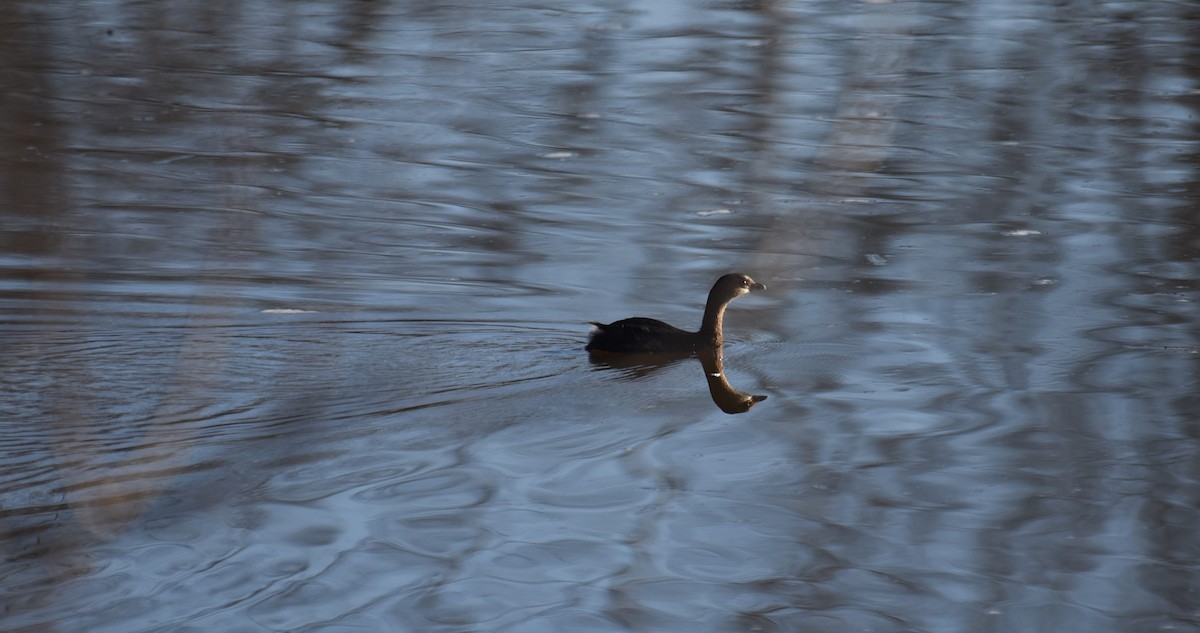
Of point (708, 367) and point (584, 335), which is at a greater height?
point (584, 335)

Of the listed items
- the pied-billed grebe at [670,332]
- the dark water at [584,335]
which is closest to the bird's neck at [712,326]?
the pied-billed grebe at [670,332]

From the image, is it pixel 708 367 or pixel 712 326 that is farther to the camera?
pixel 712 326

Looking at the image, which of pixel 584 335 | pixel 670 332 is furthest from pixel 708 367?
pixel 584 335

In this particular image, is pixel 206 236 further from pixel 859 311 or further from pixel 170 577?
pixel 170 577

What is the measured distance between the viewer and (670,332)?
8.12 m

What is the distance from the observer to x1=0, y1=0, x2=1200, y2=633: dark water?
569cm

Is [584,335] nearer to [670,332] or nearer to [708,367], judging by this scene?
[670,332]

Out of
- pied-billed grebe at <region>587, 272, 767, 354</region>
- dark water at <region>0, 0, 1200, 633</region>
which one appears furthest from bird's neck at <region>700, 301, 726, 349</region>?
dark water at <region>0, 0, 1200, 633</region>

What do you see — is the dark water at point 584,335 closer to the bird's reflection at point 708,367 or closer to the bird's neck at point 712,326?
the bird's reflection at point 708,367

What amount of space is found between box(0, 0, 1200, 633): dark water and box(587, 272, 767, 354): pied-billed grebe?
146 millimetres

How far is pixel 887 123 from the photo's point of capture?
501 inches

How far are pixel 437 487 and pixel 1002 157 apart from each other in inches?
266

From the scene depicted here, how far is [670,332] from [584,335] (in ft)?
1.67

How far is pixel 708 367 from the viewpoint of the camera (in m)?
8.14
